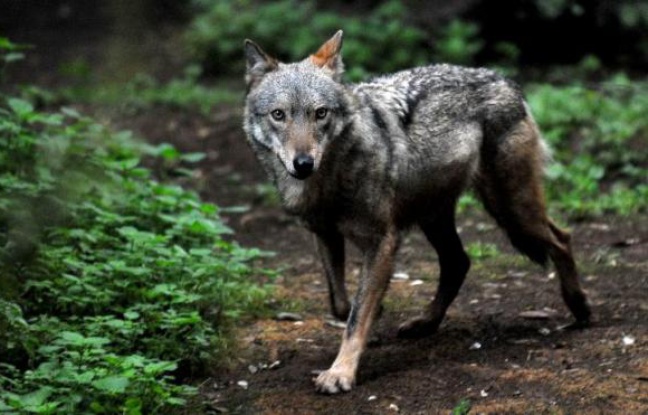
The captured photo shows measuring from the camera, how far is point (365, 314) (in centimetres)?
571

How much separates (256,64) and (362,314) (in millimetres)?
1568

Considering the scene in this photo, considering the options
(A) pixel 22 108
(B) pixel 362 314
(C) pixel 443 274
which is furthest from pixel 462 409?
(A) pixel 22 108

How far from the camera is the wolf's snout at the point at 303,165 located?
5.33m

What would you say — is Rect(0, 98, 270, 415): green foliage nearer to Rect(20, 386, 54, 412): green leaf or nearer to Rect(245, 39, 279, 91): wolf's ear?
Rect(20, 386, 54, 412): green leaf

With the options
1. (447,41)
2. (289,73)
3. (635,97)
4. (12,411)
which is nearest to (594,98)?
(635,97)

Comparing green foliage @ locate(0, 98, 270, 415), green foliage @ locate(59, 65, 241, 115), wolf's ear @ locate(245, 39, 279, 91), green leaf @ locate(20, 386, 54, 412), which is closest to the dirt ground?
green foliage @ locate(0, 98, 270, 415)

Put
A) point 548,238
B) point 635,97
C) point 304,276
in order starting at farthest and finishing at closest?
1. point 635,97
2. point 304,276
3. point 548,238

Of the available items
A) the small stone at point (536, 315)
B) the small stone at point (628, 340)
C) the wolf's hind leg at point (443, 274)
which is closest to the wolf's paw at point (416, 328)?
the wolf's hind leg at point (443, 274)

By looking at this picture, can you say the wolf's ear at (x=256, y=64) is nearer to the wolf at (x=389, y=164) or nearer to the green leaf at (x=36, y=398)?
the wolf at (x=389, y=164)

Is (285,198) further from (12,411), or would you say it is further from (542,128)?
(542,128)

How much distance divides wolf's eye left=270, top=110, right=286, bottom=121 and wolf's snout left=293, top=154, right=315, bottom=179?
1.26 ft

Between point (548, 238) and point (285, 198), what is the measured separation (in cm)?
177

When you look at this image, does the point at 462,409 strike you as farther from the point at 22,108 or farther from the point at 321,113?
the point at 22,108

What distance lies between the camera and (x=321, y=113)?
5672 millimetres
